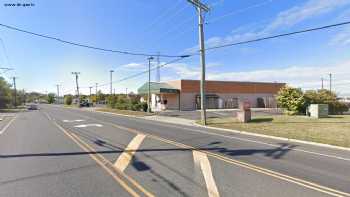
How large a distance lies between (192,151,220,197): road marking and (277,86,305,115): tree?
19952 millimetres

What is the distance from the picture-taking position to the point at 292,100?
86.6ft

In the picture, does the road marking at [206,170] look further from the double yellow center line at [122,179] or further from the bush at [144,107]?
the bush at [144,107]

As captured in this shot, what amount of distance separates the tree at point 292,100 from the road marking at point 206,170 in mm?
19952

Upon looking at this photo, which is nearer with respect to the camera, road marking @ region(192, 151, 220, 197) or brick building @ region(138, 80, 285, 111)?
road marking @ region(192, 151, 220, 197)

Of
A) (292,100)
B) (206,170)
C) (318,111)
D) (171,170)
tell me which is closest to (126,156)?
(171,170)

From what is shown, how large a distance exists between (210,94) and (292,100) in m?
23.8

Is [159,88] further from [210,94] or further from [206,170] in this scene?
[206,170]

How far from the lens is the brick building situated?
46.3 m

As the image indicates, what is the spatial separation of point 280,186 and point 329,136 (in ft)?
32.3

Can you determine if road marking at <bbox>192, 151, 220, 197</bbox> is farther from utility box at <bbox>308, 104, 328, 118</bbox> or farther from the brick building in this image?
the brick building

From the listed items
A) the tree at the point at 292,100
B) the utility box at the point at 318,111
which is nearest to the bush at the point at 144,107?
the tree at the point at 292,100

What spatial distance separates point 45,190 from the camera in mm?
5434

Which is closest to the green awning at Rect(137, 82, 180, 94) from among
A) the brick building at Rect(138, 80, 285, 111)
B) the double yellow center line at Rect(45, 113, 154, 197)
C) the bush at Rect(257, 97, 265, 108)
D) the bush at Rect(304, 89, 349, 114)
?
the brick building at Rect(138, 80, 285, 111)

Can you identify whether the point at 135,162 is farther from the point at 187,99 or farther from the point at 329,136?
the point at 187,99
